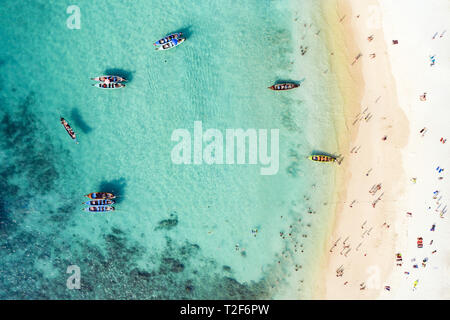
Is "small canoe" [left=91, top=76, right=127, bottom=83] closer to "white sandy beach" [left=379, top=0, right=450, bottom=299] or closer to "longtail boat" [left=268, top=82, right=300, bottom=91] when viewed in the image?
"longtail boat" [left=268, top=82, right=300, bottom=91]

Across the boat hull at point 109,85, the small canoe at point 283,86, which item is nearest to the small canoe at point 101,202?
the boat hull at point 109,85

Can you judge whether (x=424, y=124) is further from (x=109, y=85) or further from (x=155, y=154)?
(x=109, y=85)

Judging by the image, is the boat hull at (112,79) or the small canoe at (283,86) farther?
the boat hull at (112,79)

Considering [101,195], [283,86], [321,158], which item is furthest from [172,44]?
[321,158]

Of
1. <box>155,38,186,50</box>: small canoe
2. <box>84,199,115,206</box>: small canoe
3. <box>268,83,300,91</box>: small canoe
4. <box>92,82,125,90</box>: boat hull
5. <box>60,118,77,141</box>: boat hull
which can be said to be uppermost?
<box>155,38,186,50</box>: small canoe

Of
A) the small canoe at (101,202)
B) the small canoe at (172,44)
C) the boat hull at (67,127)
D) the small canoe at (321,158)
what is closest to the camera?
the small canoe at (321,158)

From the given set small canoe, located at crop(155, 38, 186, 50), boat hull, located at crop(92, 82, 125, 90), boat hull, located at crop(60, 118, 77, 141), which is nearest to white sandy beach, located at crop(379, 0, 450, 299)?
small canoe, located at crop(155, 38, 186, 50)

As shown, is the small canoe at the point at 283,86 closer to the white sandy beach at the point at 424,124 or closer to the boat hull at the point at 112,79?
the white sandy beach at the point at 424,124
